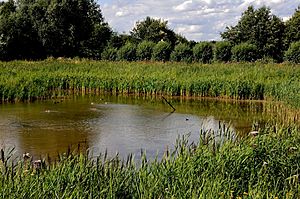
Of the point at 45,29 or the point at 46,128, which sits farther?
the point at 45,29

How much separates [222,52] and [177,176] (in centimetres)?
2908

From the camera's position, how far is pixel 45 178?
4.44 m

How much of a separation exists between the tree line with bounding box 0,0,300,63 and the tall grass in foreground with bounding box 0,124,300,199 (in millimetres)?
24416

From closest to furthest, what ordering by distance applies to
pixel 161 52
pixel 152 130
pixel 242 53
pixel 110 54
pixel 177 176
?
pixel 177 176 → pixel 152 130 → pixel 242 53 → pixel 161 52 → pixel 110 54

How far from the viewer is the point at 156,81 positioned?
18.0 meters

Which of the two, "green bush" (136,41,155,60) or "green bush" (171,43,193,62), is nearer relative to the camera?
"green bush" (171,43,193,62)

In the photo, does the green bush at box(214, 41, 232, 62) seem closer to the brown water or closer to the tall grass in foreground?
the brown water

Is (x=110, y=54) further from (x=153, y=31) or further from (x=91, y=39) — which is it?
(x=153, y=31)

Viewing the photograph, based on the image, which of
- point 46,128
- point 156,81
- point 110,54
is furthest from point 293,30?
Answer: point 46,128

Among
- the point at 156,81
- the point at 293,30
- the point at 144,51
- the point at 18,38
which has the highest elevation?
the point at 293,30

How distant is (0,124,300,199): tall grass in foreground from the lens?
419cm

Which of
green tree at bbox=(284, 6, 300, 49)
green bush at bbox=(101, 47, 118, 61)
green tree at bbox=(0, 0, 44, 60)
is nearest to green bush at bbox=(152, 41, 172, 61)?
green bush at bbox=(101, 47, 118, 61)

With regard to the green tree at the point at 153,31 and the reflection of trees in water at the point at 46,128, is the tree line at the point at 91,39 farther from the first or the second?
the reflection of trees in water at the point at 46,128

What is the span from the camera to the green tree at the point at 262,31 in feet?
137
